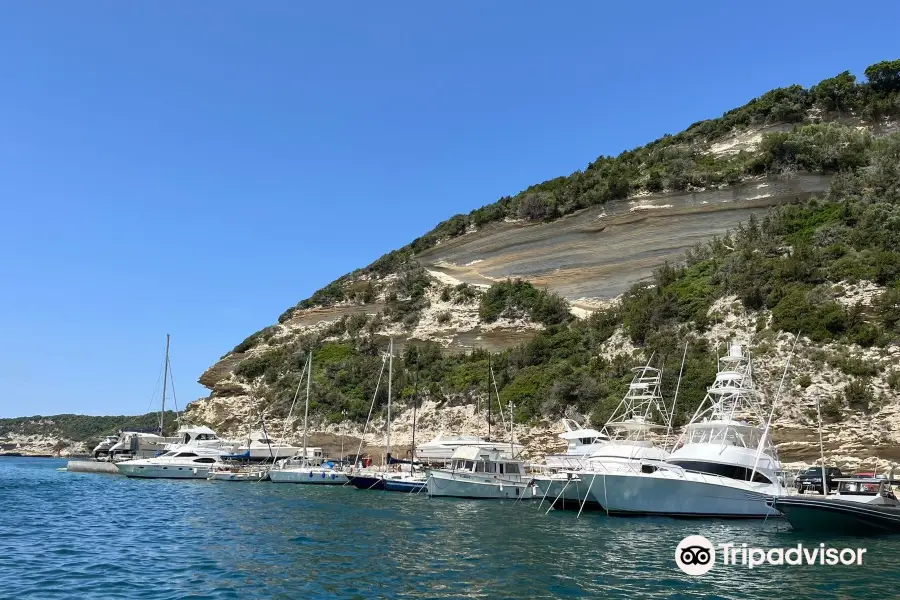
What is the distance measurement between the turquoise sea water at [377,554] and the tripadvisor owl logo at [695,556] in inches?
13.0

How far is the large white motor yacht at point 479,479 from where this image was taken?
121 feet

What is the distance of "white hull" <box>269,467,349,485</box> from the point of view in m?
45.5

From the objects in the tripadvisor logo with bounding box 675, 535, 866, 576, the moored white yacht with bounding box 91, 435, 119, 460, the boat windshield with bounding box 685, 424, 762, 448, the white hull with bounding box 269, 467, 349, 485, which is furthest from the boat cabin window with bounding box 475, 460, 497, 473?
the moored white yacht with bounding box 91, 435, 119, 460

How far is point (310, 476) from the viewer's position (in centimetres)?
4578

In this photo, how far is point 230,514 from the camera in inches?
1083

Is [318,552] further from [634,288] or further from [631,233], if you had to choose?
[631,233]

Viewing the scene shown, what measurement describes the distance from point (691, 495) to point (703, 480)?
2.46 ft

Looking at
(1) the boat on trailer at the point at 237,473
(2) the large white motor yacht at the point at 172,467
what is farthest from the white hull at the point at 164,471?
(1) the boat on trailer at the point at 237,473

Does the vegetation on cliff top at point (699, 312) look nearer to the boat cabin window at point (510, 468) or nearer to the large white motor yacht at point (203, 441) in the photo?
the large white motor yacht at point (203, 441)

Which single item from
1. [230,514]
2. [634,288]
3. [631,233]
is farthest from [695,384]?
[230,514]

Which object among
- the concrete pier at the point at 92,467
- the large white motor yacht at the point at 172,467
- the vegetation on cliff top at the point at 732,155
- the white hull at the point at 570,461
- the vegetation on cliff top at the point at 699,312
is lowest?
the concrete pier at the point at 92,467

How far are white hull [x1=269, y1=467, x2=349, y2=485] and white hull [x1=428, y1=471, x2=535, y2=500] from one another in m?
10.3

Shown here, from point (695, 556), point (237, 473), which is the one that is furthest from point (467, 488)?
point (695, 556)

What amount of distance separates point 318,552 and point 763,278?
3819 centimetres
